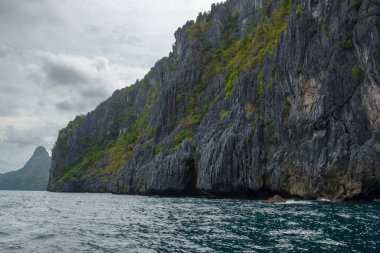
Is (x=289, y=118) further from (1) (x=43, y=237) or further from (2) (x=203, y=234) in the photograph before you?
(1) (x=43, y=237)

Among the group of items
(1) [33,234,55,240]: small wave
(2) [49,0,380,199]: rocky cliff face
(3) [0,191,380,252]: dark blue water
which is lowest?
(1) [33,234,55,240]: small wave

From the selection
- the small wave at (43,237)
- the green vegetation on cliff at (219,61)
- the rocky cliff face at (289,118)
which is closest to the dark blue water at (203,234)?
the small wave at (43,237)

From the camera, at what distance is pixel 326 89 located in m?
66.2

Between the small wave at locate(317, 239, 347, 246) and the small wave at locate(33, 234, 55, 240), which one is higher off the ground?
the small wave at locate(317, 239, 347, 246)

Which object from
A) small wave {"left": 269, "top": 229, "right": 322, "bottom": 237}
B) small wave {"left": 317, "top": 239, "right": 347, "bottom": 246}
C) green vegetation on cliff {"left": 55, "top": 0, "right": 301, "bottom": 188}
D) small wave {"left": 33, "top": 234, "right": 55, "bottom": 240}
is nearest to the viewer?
small wave {"left": 317, "top": 239, "right": 347, "bottom": 246}

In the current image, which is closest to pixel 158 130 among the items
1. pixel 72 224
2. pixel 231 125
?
pixel 231 125

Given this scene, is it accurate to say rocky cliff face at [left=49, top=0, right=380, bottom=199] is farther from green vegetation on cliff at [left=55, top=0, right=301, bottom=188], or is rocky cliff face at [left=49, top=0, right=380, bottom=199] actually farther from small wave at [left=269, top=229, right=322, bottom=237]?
small wave at [left=269, top=229, right=322, bottom=237]

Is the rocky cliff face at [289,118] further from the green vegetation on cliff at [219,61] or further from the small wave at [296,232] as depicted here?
the small wave at [296,232]

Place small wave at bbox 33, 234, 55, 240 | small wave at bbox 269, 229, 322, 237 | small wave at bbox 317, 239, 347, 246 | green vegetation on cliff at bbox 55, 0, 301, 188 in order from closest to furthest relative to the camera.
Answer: small wave at bbox 317, 239, 347, 246 < small wave at bbox 269, 229, 322, 237 < small wave at bbox 33, 234, 55, 240 < green vegetation on cliff at bbox 55, 0, 301, 188

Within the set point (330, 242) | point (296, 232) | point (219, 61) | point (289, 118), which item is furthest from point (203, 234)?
point (219, 61)

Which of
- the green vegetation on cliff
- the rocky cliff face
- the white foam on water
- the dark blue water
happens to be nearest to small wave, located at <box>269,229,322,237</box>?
the dark blue water

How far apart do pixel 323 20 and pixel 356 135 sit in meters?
25.7

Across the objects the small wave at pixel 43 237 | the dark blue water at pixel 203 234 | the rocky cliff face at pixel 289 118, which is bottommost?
the small wave at pixel 43 237

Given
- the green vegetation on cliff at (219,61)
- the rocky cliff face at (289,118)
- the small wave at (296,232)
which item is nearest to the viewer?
the small wave at (296,232)
